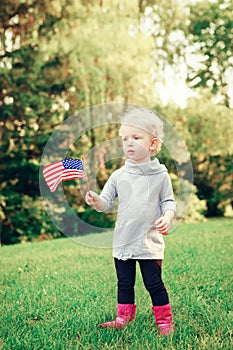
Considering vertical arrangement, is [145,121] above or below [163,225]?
above

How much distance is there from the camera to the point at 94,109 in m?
10.9

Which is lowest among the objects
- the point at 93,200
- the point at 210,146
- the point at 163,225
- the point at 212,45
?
the point at 163,225

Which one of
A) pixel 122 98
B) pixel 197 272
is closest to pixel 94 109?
pixel 122 98

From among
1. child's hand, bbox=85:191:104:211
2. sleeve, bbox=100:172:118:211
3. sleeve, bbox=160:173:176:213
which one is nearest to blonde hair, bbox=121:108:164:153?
sleeve, bbox=160:173:176:213

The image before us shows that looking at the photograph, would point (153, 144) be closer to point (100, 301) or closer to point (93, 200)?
point (93, 200)

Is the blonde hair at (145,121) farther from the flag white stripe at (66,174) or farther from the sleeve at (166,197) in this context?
the flag white stripe at (66,174)

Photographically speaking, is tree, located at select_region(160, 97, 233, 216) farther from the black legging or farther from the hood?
the black legging

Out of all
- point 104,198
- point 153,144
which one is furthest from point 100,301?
point 153,144

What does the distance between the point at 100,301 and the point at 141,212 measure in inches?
47.8

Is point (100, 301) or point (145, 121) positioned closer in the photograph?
point (145, 121)

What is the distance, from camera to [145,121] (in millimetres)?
3145

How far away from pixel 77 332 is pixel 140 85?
30.3ft

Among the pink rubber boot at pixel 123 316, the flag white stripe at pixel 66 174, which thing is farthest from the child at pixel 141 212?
the flag white stripe at pixel 66 174

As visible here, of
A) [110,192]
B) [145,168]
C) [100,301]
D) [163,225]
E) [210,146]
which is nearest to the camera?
[163,225]
